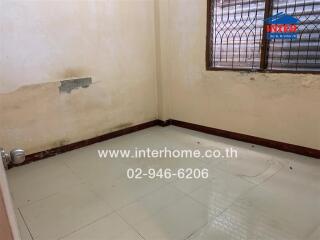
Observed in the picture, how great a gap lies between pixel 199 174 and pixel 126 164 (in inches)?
30.7

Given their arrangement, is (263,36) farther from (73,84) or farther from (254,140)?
(73,84)

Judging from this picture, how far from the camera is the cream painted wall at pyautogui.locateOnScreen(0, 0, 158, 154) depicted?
253cm

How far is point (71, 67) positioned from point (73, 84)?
198 millimetres

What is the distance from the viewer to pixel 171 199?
6.60 ft

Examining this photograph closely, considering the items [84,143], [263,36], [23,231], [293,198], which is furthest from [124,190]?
[263,36]

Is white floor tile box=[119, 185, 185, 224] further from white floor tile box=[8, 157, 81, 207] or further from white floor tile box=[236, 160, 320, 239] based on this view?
white floor tile box=[8, 157, 81, 207]

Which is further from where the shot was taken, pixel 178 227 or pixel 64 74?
pixel 64 74

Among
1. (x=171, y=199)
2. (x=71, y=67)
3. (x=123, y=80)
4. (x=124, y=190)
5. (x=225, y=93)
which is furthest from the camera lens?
(x=123, y=80)

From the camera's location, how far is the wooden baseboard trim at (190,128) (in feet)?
8.80

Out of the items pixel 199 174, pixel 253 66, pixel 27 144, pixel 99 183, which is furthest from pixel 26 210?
pixel 253 66

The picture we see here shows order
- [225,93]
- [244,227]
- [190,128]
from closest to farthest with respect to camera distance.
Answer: [244,227] → [225,93] → [190,128]

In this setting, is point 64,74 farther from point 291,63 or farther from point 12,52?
point 291,63

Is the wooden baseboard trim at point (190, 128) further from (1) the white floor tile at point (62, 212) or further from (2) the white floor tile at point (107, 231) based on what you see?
(2) the white floor tile at point (107, 231)

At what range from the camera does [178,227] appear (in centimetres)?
170
